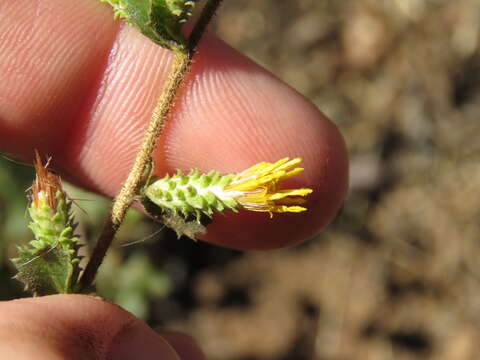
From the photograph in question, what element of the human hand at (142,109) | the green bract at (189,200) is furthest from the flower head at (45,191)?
the human hand at (142,109)

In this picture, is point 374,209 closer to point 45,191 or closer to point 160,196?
point 160,196

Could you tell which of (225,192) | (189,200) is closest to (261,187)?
(225,192)

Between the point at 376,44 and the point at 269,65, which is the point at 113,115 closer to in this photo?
the point at 269,65

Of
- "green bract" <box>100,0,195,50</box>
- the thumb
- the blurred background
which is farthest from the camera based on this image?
the blurred background

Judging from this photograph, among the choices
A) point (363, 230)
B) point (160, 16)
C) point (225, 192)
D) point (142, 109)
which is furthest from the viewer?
point (363, 230)

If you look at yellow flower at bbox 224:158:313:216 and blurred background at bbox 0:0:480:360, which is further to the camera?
blurred background at bbox 0:0:480:360

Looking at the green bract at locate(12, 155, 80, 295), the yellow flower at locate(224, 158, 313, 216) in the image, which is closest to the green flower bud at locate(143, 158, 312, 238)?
the yellow flower at locate(224, 158, 313, 216)

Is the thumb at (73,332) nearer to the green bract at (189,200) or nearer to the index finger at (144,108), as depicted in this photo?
the green bract at (189,200)

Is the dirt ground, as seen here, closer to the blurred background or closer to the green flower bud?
the blurred background
